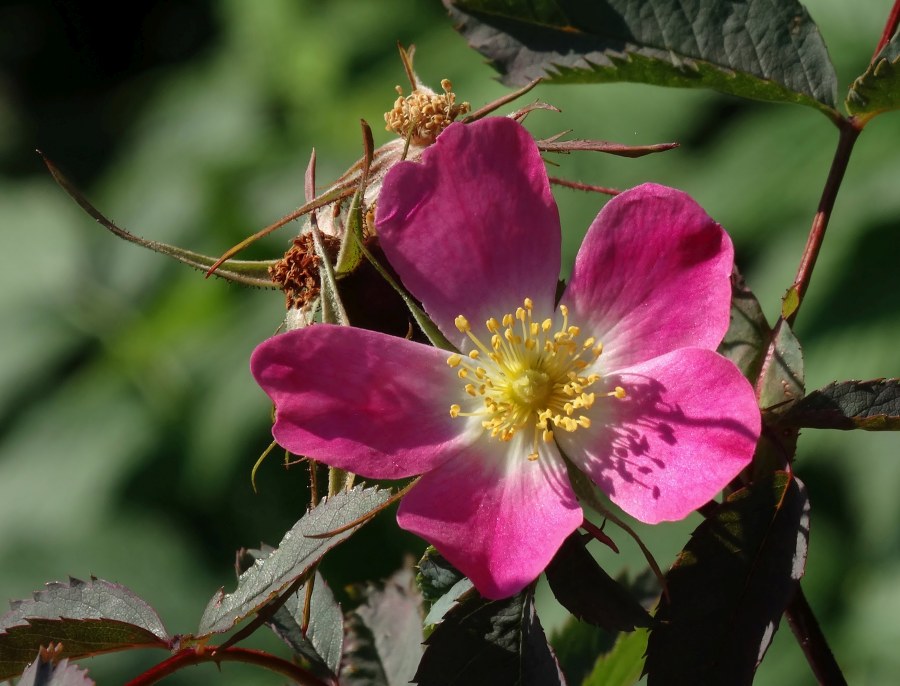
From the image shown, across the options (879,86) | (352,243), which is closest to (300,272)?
(352,243)

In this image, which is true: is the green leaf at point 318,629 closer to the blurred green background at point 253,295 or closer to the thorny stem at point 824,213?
the thorny stem at point 824,213

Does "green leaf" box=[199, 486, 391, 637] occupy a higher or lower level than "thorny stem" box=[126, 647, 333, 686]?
higher

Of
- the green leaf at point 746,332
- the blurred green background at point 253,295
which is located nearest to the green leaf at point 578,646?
the green leaf at point 746,332

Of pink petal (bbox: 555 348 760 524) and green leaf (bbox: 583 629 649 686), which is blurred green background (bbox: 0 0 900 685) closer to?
green leaf (bbox: 583 629 649 686)

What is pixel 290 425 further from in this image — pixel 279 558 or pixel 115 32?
pixel 115 32

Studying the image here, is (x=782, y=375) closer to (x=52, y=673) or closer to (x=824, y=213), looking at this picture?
(x=824, y=213)

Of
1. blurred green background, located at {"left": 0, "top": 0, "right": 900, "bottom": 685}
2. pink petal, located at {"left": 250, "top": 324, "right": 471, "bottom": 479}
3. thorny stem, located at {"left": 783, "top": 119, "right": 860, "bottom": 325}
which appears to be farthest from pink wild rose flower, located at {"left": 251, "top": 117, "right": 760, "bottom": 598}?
blurred green background, located at {"left": 0, "top": 0, "right": 900, "bottom": 685}
